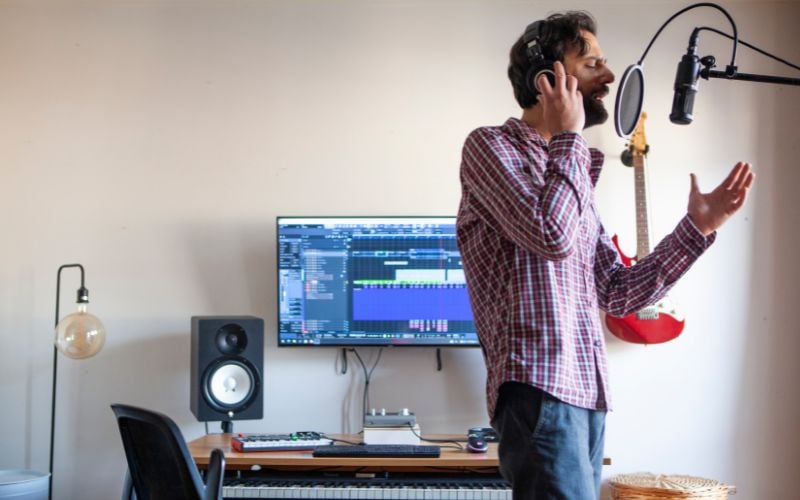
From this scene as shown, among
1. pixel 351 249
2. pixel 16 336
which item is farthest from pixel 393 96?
pixel 16 336

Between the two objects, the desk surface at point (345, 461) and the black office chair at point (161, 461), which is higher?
the black office chair at point (161, 461)

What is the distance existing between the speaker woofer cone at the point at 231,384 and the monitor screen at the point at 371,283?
0.23 metres

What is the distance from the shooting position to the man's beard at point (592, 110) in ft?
5.22

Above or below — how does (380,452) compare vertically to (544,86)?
below

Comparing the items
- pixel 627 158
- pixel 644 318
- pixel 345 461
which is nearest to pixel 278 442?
pixel 345 461

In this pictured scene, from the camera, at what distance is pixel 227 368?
314 centimetres

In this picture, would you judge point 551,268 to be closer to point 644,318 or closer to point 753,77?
point 753,77

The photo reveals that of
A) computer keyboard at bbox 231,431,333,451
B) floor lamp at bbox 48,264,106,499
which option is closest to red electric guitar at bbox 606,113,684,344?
computer keyboard at bbox 231,431,333,451

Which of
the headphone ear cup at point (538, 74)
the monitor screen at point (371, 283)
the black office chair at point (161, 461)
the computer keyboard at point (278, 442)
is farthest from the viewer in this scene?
the monitor screen at point (371, 283)

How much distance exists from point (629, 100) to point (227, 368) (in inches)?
74.6

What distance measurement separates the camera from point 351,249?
3.29m

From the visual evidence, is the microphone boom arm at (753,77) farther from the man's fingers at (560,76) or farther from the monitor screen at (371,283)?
the monitor screen at (371,283)

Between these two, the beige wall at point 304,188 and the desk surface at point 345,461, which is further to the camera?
the beige wall at point 304,188

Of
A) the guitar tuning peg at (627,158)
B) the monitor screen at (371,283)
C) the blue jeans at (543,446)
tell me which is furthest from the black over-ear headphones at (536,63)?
the guitar tuning peg at (627,158)
